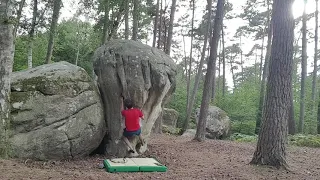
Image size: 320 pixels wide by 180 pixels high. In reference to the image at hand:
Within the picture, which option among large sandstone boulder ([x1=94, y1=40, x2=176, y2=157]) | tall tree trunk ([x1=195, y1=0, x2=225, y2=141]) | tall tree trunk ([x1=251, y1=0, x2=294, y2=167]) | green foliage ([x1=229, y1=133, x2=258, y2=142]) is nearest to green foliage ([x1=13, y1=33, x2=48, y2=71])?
tall tree trunk ([x1=195, y1=0, x2=225, y2=141])

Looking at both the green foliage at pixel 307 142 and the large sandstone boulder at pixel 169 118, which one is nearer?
the green foliage at pixel 307 142

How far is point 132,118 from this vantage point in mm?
8555

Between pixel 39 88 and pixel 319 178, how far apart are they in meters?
7.74

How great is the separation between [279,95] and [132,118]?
161 inches

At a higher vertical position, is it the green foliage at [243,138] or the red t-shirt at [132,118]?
the red t-shirt at [132,118]

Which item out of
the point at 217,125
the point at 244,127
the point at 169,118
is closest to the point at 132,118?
the point at 217,125

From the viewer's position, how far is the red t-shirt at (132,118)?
855 cm

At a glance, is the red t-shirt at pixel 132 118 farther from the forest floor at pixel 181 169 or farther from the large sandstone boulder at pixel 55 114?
the forest floor at pixel 181 169

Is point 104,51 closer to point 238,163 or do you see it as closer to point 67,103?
point 67,103

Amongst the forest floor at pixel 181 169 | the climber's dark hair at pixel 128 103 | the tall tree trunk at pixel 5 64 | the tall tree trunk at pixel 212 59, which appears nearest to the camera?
the forest floor at pixel 181 169

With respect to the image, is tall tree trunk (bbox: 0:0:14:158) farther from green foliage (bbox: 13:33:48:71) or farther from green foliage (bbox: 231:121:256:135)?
green foliage (bbox: 231:121:256:135)

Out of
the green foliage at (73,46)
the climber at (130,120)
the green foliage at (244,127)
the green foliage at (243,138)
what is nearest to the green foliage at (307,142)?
the green foliage at (243,138)

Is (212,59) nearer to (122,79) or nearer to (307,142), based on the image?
(122,79)

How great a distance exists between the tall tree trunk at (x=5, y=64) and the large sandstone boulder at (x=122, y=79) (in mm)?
2993
